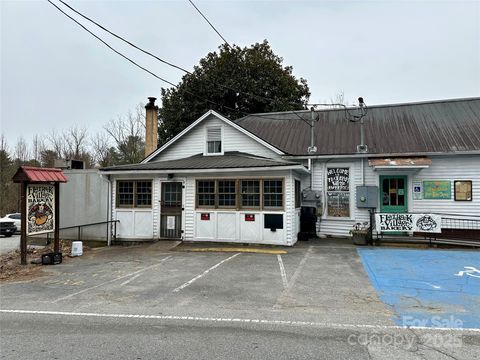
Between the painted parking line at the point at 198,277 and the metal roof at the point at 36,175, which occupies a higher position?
the metal roof at the point at 36,175

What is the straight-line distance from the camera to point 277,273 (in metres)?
9.07

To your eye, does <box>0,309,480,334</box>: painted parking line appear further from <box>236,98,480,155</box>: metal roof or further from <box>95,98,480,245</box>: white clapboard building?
<box>236,98,480,155</box>: metal roof

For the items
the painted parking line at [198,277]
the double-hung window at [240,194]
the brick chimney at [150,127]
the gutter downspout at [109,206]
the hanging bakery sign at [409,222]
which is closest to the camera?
the painted parking line at [198,277]

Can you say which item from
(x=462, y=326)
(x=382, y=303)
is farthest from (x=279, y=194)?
(x=462, y=326)

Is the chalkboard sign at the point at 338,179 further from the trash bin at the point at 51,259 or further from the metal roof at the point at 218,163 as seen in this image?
the trash bin at the point at 51,259

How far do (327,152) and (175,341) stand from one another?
12698 millimetres

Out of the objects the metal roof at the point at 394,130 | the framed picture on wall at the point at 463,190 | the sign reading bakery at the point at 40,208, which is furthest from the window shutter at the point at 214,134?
the framed picture on wall at the point at 463,190

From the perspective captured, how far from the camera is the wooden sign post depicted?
10422 mm

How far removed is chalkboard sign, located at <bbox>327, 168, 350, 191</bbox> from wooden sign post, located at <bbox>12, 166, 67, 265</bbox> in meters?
10.6

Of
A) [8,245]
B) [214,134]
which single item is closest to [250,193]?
[214,134]

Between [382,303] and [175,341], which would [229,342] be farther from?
[382,303]

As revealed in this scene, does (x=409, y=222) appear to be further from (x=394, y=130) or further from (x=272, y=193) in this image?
(x=272, y=193)

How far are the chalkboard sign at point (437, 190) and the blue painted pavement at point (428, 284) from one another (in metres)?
3.13

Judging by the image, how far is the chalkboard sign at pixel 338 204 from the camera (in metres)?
15.5
